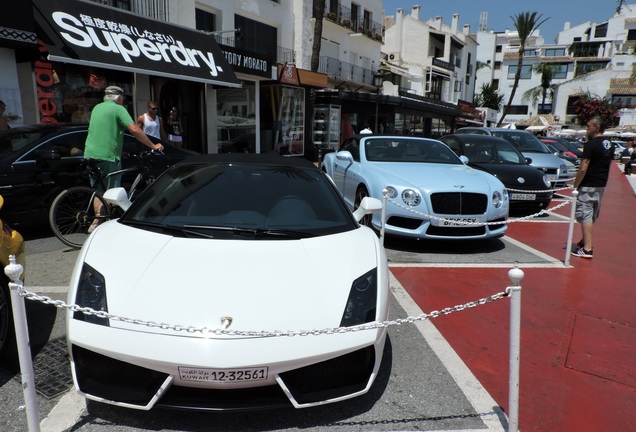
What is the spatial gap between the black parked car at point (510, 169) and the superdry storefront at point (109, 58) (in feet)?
24.3

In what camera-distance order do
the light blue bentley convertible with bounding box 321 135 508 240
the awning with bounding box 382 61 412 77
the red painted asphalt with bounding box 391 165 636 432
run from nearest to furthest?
the red painted asphalt with bounding box 391 165 636 432 → the light blue bentley convertible with bounding box 321 135 508 240 → the awning with bounding box 382 61 412 77

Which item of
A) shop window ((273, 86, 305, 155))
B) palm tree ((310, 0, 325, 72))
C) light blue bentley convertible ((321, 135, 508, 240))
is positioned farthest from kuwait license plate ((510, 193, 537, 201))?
palm tree ((310, 0, 325, 72))

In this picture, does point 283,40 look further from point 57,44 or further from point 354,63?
point 57,44

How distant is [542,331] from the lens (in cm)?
356

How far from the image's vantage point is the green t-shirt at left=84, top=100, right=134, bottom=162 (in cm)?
530

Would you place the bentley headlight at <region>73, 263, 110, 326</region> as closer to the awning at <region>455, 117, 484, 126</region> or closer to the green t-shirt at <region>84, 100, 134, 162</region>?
the green t-shirt at <region>84, 100, 134, 162</region>

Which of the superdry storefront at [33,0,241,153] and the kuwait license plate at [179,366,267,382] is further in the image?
the superdry storefront at [33,0,241,153]

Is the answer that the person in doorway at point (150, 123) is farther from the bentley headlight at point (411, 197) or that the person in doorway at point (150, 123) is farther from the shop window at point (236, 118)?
the shop window at point (236, 118)

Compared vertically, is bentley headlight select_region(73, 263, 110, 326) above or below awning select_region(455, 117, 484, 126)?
below

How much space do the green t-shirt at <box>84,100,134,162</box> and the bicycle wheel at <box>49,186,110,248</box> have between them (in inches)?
18.7

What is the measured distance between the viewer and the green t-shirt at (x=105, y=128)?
209 inches

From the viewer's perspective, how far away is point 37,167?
5.42m

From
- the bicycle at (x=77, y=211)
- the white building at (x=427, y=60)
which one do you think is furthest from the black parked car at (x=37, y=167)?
the white building at (x=427, y=60)

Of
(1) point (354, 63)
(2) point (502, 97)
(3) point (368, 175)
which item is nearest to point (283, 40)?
(1) point (354, 63)
